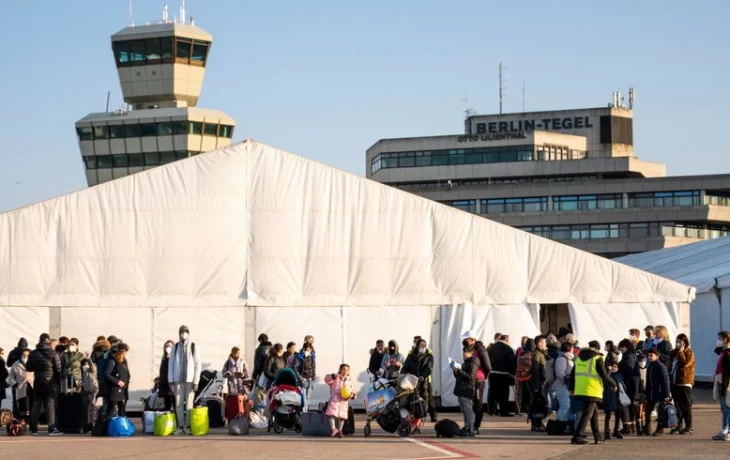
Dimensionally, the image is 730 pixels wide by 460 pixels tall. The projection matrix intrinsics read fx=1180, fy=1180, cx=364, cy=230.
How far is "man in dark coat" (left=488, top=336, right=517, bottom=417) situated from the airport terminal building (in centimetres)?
6317

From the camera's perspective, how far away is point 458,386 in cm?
1828

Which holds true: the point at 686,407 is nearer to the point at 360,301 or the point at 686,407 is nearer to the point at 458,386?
the point at 458,386

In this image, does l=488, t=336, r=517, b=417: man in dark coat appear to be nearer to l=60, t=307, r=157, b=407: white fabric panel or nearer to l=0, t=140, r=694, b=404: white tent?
l=0, t=140, r=694, b=404: white tent

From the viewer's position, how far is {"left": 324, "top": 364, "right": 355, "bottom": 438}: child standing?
1850 cm

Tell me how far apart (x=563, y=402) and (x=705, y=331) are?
1295 centimetres

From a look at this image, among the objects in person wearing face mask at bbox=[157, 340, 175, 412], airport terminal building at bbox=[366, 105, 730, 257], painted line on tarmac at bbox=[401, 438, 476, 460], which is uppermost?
airport terminal building at bbox=[366, 105, 730, 257]

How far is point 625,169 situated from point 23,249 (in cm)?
7247

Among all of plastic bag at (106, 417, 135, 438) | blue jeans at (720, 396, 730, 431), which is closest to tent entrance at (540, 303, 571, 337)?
blue jeans at (720, 396, 730, 431)

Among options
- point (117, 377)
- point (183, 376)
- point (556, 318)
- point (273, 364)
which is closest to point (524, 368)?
point (273, 364)

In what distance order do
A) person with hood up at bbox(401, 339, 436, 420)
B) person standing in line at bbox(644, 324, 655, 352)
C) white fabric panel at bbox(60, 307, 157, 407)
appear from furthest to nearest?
white fabric panel at bbox(60, 307, 157, 407), person standing in line at bbox(644, 324, 655, 352), person with hood up at bbox(401, 339, 436, 420)

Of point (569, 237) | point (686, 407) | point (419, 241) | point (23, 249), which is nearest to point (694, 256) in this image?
point (419, 241)

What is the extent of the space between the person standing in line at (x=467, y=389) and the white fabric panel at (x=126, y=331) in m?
7.23

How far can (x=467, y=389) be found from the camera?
1816 cm

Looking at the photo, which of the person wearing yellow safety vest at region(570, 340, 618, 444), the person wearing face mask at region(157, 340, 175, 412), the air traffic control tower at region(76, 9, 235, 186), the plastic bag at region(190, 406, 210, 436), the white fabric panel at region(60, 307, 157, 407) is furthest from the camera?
the air traffic control tower at region(76, 9, 235, 186)
